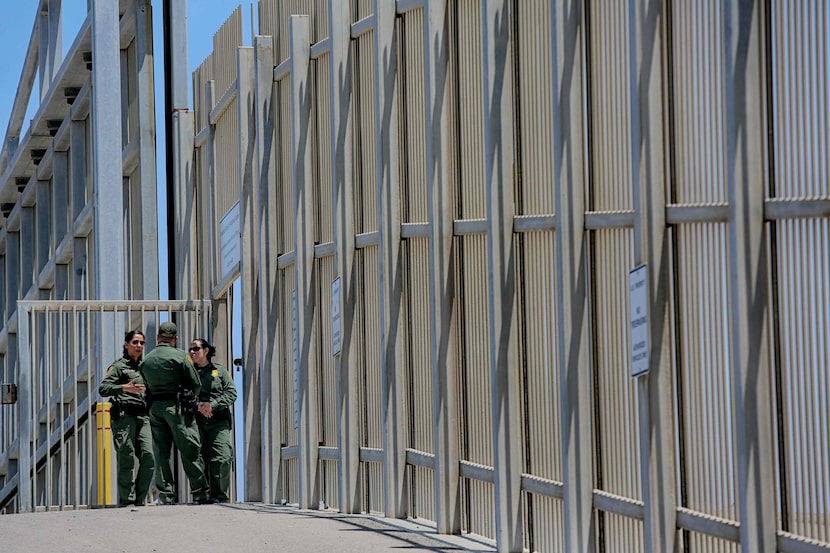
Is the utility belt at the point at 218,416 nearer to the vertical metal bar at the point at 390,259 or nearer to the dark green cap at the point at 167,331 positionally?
the dark green cap at the point at 167,331

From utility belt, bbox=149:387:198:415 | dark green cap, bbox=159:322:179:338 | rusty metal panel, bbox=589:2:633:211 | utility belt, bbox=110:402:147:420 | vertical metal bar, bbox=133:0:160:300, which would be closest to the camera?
rusty metal panel, bbox=589:2:633:211

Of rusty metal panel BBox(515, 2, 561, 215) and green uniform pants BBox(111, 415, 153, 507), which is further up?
rusty metal panel BBox(515, 2, 561, 215)

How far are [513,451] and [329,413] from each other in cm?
376

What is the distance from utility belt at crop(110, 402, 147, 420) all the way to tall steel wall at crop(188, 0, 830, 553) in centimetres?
103

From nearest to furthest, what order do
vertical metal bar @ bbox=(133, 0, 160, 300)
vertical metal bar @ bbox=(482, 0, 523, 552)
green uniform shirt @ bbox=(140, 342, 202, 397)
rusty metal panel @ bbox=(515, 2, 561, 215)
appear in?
rusty metal panel @ bbox=(515, 2, 561, 215) < vertical metal bar @ bbox=(482, 0, 523, 552) < green uniform shirt @ bbox=(140, 342, 202, 397) < vertical metal bar @ bbox=(133, 0, 160, 300)

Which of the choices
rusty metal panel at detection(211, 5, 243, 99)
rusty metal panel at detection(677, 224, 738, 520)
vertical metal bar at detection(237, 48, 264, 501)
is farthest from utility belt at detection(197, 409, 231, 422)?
rusty metal panel at detection(677, 224, 738, 520)

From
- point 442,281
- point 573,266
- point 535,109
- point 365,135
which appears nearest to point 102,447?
point 365,135

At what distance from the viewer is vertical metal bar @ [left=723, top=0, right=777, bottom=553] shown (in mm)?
6711

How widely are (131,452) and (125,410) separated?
0.42 m

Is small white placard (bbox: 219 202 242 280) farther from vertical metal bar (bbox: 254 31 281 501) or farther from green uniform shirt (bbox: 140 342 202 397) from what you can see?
green uniform shirt (bbox: 140 342 202 397)

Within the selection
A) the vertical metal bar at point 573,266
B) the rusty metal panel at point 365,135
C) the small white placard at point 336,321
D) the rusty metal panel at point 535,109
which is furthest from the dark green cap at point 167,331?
the vertical metal bar at point 573,266

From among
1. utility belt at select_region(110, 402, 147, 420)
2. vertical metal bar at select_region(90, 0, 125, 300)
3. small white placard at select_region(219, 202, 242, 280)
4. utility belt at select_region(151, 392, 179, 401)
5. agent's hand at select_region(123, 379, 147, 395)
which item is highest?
vertical metal bar at select_region(90, 0, 125, 300)

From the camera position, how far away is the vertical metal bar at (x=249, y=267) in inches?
585

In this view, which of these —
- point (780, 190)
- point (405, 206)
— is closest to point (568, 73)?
point (780, 190)
